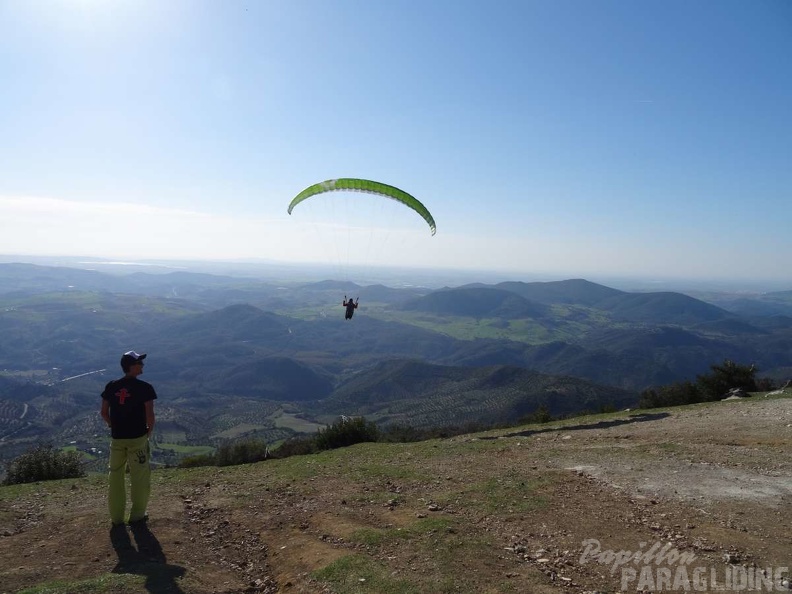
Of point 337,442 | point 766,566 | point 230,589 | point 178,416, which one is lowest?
point 178,416

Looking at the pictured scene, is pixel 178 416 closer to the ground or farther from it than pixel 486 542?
closer to the ground

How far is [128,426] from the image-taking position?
28.6ft

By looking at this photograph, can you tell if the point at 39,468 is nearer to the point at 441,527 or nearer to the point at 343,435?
the point at 343,435

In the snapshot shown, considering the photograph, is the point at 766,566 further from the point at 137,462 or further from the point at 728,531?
the point at 137,462

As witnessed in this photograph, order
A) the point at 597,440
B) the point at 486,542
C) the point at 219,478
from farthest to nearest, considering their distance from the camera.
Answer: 1. the point at 597,440
2. the point at 219,478
3. the point at 486,542

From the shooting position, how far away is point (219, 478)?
14555mm

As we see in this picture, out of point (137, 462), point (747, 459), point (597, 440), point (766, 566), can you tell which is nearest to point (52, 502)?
point (137, 462)

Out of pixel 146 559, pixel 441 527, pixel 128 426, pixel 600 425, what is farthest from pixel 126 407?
pixel 600 425

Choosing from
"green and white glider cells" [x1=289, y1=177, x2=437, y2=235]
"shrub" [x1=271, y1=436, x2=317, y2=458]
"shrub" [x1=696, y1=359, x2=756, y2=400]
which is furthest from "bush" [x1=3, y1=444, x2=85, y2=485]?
"shrub" [x1=696, y1=359, x2=756, y2=400]

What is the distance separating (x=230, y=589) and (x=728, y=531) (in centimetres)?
952

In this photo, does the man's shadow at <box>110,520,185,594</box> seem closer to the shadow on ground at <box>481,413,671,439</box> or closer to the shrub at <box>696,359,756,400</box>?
the shadow on ground at <box>481,413,671,439</box>

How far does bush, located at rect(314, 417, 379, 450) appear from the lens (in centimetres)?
2289

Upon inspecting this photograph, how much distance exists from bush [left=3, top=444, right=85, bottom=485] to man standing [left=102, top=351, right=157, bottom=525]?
11292 mm

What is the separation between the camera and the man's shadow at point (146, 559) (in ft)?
21.9
